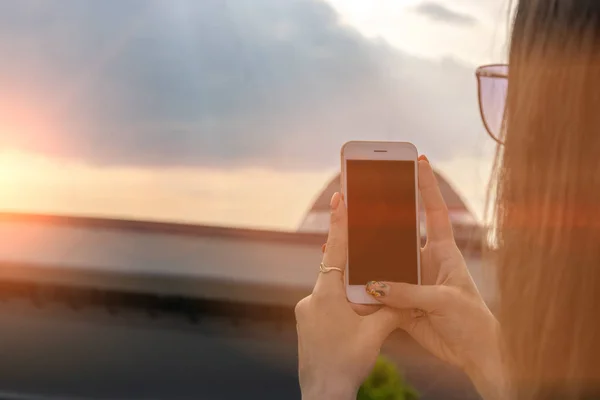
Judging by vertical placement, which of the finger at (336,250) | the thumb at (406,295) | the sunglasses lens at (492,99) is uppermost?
the sunglasses lens at (492,99)

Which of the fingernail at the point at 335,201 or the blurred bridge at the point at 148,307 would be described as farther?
the blurred bridge at the point at 148,307

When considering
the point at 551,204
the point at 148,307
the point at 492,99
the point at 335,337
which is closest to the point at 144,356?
the point at 148,307

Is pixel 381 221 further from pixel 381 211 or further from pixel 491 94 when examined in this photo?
pixel 491 94

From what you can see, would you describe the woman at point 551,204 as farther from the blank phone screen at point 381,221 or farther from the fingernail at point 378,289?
the blank phone screen at point 381,221

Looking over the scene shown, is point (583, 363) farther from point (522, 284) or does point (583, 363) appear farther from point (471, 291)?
point (471, 291)

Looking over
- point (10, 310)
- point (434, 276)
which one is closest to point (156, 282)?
point (10, 310)

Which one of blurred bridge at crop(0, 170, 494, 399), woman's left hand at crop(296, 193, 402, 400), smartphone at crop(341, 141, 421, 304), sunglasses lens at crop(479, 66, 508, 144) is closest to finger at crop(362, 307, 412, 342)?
woman's left hand at crop(296, 193, 402, 400)

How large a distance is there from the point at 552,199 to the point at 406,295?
1.21 ft

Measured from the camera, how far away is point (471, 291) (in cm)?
106

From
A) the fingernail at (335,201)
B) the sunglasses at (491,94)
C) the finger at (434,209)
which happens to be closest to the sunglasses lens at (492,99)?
the sunglasses at (491,94)

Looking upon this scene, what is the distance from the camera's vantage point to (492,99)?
3.76 ft

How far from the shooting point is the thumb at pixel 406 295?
3.29ft

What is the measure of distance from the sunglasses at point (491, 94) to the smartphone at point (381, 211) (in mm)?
166

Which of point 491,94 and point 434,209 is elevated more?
point 491,94
